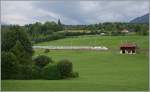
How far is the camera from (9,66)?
27578 mm

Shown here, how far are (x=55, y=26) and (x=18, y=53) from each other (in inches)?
4211

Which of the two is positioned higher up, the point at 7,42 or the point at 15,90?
the point at 7,42

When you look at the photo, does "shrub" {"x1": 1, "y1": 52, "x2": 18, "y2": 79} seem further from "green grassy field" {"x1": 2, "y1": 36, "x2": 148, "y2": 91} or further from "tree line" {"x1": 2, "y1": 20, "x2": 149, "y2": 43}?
"tree line" {"x1": 2, "y1": 20, "x2": 149, "y2": 43}

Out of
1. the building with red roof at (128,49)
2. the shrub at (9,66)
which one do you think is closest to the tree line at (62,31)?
the building with red roof at (128,49)

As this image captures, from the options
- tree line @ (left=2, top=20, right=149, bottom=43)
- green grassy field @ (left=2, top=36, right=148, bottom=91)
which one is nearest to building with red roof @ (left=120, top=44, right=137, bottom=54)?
green grassy field @ (left=2, top=36, right=148, bottom=91)

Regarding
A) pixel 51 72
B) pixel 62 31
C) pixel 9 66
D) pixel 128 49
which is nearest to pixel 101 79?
pixel 51 72

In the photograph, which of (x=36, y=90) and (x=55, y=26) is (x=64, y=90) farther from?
(x=55, y=26)

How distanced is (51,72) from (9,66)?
10.2 feet

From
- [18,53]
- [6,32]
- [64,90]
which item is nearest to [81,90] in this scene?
[64,90]

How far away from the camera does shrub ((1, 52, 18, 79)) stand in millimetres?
27438

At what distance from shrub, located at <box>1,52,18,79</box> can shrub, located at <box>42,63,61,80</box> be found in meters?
2.07

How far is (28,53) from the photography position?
31.8 metres

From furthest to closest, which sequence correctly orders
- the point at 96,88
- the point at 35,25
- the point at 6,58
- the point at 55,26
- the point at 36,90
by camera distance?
the point at 55,26, the point at 35,25, the point at 6,58, the point at 96,88, the point at 36,90

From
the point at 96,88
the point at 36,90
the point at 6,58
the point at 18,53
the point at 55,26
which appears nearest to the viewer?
the point at 36,90
